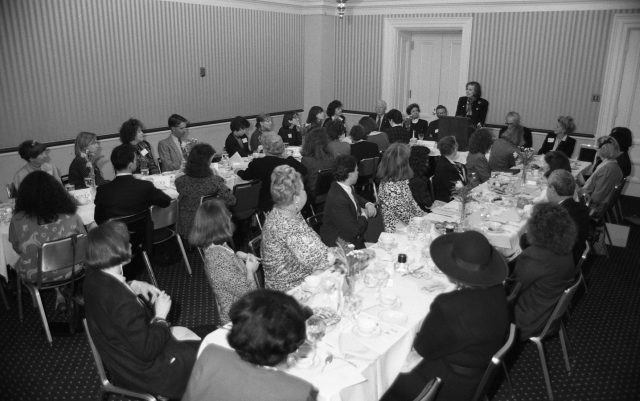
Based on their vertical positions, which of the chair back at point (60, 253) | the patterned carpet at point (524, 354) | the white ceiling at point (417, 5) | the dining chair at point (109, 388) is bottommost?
the patterned carpet at point (524, 354)

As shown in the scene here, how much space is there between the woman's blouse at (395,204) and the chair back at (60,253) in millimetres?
2588

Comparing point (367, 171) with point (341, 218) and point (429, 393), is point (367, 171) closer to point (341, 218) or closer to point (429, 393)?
point (341, 218)

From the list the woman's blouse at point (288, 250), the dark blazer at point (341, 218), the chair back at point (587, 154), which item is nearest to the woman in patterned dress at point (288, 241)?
the woman's blouse at point (288, 250)

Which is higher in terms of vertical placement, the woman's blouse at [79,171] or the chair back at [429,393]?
the woman's blouse at [79,171]

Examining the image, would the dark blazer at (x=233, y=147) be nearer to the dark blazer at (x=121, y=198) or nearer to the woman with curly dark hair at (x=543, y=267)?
the dark blazer at (x=121, y=198)

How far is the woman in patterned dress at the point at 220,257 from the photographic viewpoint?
3.13 metres

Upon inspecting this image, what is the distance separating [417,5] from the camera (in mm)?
10156

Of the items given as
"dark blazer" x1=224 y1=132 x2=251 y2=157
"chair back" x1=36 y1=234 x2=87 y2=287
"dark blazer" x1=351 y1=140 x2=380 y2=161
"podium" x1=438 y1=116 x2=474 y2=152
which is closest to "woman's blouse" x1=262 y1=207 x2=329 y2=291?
"chair back" x1=36 y1=234 x2=87 y2=287

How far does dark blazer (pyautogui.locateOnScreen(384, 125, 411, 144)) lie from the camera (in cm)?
823

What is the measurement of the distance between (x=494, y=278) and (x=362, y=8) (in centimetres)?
949

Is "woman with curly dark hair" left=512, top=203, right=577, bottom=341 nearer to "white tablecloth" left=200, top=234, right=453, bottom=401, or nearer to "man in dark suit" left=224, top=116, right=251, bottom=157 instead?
"white tablecloth" left=200, top=234, right=453, bottom=401

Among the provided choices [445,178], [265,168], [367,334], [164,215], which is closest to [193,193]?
[164,215]

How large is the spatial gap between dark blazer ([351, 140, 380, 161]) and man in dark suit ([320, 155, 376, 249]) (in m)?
2.45

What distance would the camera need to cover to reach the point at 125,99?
7855 millimetres
